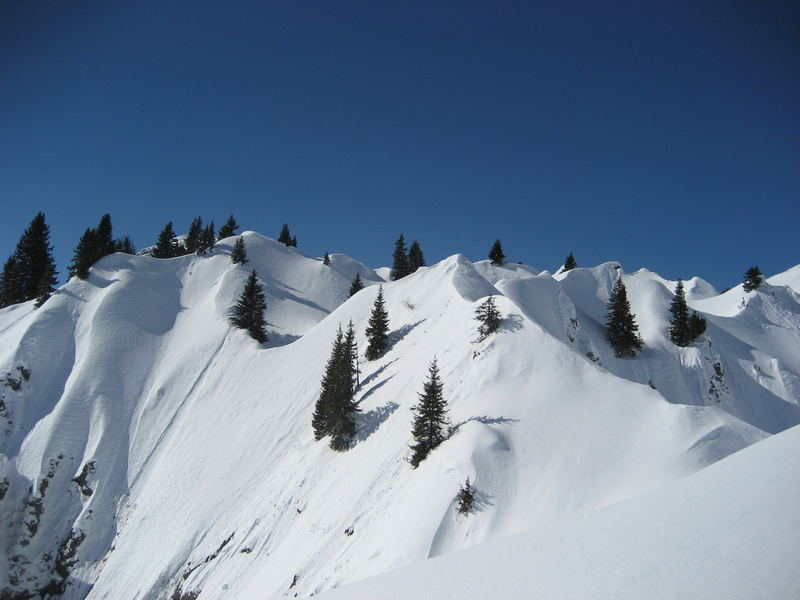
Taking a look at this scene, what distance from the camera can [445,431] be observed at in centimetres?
2341

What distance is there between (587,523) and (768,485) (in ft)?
7.79

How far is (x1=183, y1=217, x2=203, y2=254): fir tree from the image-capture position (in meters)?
80.8

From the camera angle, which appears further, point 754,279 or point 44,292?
point 754,279

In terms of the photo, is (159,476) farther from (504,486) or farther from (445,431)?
(504,486)

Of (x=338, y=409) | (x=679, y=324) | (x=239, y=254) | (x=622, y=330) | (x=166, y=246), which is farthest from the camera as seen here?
(x=166, y=246)

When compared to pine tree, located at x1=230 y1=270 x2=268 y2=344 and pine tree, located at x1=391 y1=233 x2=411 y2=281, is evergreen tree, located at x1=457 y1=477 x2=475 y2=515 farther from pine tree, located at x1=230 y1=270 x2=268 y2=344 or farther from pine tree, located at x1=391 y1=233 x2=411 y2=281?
pine tree, located at x1=391 y1=233 x2=411 y2=281

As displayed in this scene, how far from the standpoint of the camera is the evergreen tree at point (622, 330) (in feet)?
143

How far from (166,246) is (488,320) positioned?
2830 inches

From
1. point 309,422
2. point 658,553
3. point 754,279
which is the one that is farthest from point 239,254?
point 754,279

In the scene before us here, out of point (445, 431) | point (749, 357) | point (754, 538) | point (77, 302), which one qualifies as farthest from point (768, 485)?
point (77, 302)

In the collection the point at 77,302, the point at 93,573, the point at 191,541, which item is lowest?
the point at 93,573

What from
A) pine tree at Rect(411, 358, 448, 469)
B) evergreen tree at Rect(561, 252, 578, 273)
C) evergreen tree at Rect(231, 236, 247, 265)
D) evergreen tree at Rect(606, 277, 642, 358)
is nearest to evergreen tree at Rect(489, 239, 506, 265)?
evergreen tree at Rect(561, 252, 578, 273)

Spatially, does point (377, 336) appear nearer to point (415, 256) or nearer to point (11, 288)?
point (415, 256)

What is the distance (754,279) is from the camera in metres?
64.1
